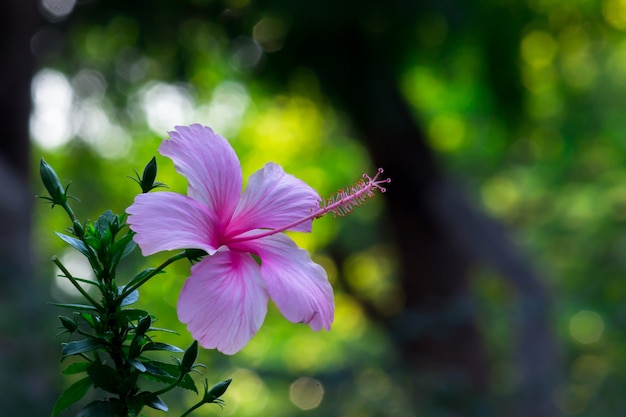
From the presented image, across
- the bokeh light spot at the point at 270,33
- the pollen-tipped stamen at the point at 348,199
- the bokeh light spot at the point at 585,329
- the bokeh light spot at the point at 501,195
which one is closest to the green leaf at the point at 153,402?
the pollen-tipped stamen at the point at 348,199

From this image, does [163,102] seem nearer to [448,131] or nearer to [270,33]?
[270,33]

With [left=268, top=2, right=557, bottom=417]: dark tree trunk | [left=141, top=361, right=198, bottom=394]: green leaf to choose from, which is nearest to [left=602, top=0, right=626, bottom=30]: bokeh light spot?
[left=268, top=2, right=557, bottom=417]: dark tree trunk

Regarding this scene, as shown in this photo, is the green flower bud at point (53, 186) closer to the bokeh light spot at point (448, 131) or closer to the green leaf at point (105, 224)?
the green leaf at point (105, 224)

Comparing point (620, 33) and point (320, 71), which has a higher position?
point (620, 33)

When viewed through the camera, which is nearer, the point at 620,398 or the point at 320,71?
the point at 320,71

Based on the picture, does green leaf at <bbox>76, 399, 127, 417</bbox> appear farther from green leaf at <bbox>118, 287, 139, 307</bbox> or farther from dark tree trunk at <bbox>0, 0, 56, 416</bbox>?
dark tree trunk at <bbox>0, 0, 56, 416</bbox>

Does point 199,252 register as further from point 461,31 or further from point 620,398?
point 620,398

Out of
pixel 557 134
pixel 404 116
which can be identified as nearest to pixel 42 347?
pixel 404 116
